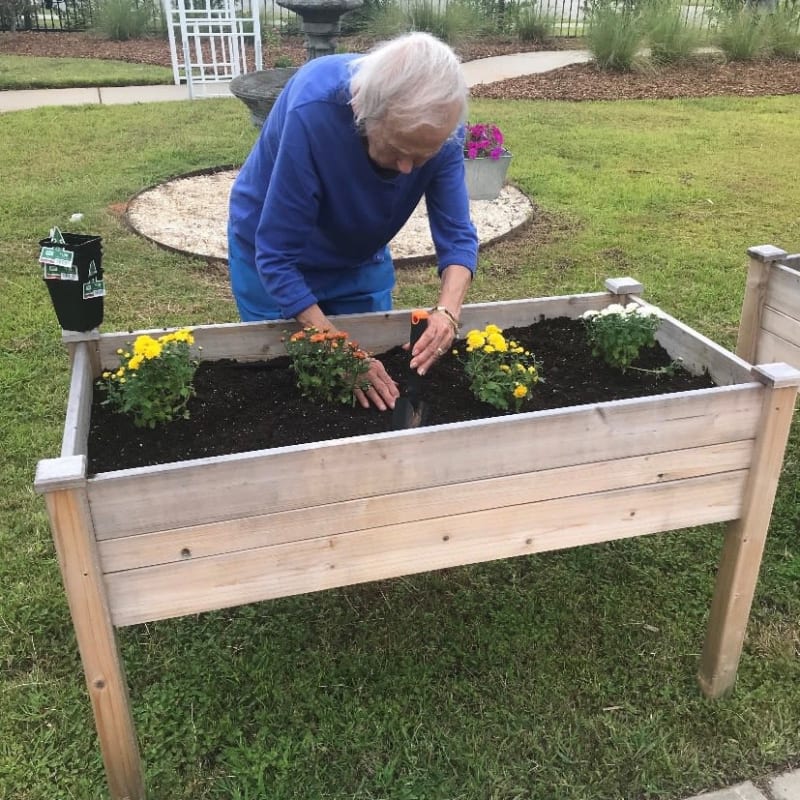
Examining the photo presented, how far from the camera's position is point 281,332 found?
2256mm

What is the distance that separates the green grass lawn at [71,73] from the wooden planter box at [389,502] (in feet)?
31.8

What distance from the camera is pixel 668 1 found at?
494 inches

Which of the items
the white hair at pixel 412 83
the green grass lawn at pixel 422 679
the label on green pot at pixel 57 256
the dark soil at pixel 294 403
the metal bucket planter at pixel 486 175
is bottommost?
the green grass lawn at pixel 422 679

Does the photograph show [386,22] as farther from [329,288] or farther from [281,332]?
[281,332]

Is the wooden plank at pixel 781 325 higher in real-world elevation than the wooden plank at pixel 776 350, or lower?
higher

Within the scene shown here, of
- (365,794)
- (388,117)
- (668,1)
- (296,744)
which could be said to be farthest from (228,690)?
(668,1)

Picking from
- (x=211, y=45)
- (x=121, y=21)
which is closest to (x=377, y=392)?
(x=211, y=45)

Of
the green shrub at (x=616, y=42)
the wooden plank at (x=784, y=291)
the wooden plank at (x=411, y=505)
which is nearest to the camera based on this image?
the wooden plank at (x=411, y=505)

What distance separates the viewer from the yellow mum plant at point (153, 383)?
1.86 metres

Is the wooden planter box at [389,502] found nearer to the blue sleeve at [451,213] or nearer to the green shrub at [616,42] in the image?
the blue sleeve at [451,213]

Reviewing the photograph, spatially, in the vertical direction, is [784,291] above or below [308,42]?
below

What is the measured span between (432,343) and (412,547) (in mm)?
561

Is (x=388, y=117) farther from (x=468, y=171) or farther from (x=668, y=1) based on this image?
(x=668, y=1)

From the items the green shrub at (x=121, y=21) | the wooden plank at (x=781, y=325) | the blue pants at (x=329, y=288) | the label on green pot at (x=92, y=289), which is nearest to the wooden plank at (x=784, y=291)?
the wooden plank at (x=781, y=325)
